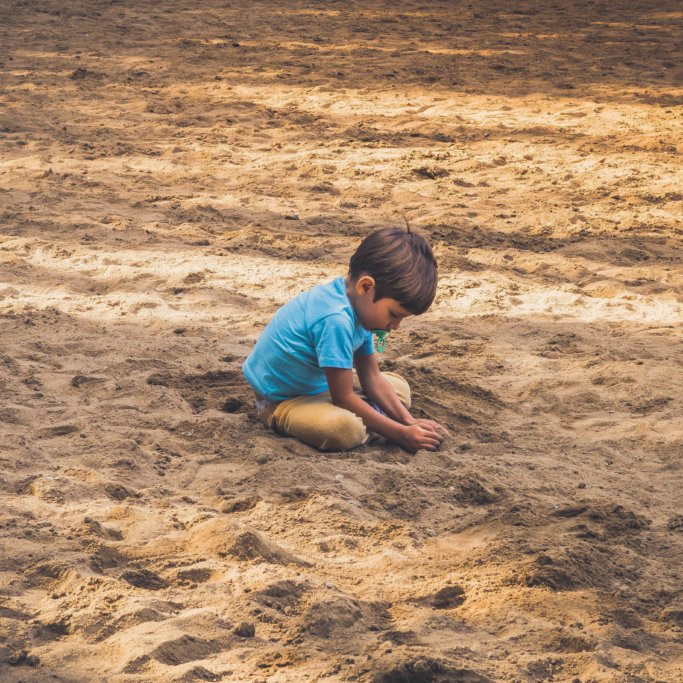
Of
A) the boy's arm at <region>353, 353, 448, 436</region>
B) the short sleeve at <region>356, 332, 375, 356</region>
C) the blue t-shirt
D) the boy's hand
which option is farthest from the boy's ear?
the boy's hand

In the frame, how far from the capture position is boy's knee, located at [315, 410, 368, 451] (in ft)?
12.9

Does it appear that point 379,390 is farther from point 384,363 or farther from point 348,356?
point 384,363

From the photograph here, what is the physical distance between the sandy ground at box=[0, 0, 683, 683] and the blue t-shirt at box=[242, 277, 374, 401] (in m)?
0.24

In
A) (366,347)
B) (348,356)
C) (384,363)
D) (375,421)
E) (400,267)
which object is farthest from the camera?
(384,363)

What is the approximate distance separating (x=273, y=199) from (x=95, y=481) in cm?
386

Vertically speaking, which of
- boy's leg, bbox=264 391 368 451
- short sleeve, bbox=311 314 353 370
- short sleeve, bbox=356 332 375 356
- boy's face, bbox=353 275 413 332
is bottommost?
boy's leg, bbox=264 391 368 451

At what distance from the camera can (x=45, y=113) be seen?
353 inches

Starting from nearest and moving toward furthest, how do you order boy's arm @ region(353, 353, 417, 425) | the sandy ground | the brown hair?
the sandy ground → the brown hair → boy's arm @ region(353, 353, 417, 425)

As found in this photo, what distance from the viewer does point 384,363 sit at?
15.8 ft

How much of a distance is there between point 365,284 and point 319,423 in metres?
0.57

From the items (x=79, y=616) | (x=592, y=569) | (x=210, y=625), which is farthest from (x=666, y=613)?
(x=79, y=616)

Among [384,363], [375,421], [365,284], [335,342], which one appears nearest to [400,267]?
[365,284]

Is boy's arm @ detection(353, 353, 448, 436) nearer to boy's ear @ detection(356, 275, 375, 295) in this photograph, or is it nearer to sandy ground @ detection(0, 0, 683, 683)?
sandy ground @ detection(0, 0, 683, 683)

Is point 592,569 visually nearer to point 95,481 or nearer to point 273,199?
point 95,481
